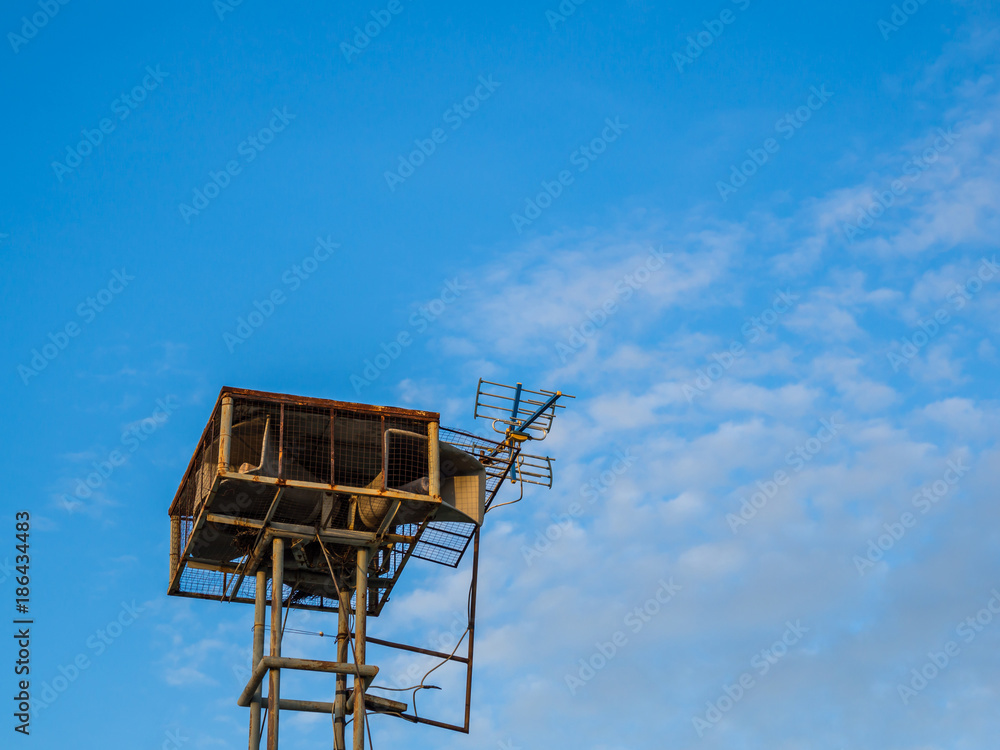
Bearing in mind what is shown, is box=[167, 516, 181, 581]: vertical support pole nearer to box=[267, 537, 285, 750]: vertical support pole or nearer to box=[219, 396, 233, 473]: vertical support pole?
box=[267, 537, 285, 750]: vertical support pole

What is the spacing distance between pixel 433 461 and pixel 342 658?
6509mm

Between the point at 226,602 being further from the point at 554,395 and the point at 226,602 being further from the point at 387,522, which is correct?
the point at 554,395

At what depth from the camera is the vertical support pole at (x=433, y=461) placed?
44844mm

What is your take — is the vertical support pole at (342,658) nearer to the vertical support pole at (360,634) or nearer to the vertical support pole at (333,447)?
the vertical support pole at (360,634)

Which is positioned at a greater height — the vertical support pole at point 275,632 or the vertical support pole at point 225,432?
the vertical support pole at point 225,432

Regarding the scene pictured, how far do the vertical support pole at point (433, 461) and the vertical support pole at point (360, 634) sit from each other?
3.03 metres

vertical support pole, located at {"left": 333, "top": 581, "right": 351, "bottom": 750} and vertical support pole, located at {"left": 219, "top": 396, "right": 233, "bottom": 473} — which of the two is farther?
vertical support pole, located at {"left": 333, "top": 581, "right": 351, "bottom": 750}

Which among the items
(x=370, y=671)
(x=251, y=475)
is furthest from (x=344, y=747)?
(x=251, y=475)

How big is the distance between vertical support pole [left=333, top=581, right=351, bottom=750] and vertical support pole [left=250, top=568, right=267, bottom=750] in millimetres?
2474

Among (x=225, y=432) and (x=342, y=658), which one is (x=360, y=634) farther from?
(x=225, y=432)

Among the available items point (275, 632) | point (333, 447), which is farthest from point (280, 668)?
point (333, 447)

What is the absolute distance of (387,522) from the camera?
44906 mm

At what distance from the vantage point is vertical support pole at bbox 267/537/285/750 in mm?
42094

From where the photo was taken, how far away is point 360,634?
45.4 m
